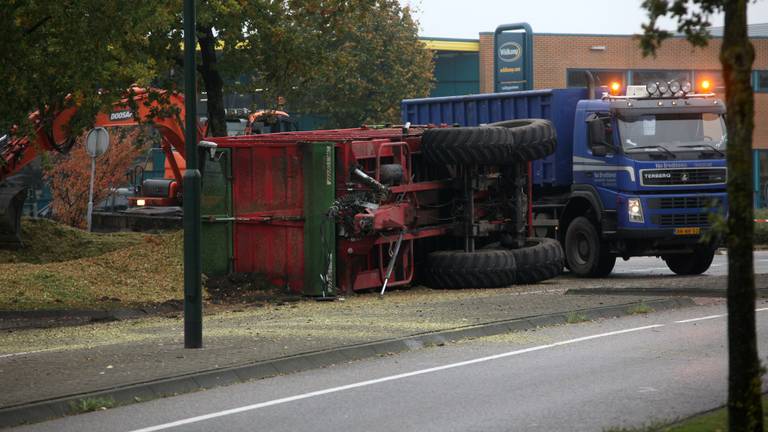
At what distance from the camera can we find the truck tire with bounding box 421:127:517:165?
2125 centimetres

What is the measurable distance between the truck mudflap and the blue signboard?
18248 mm

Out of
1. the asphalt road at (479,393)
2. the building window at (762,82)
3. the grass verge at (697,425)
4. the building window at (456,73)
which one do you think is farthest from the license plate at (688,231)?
the building window at (456,73)

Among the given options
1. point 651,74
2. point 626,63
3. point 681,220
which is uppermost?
point 626,63

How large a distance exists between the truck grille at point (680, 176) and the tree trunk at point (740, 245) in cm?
1623

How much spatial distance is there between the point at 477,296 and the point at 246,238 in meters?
3.81

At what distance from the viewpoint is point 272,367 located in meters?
12.3

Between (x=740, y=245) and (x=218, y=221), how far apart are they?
1459 centimetres

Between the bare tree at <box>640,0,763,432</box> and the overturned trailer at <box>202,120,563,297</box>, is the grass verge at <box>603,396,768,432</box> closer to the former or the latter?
the bare tree at <box>640,0,763,432</box>

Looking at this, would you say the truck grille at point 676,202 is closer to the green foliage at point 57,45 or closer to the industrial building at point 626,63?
the green foliage at point 57,45

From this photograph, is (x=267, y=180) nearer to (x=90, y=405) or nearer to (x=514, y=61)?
(x=90, y=405)

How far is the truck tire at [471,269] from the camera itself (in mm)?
21203

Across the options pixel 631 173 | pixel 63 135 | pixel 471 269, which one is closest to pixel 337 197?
pixel 471 269

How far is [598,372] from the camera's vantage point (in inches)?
474

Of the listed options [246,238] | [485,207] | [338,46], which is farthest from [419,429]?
[338,46]
